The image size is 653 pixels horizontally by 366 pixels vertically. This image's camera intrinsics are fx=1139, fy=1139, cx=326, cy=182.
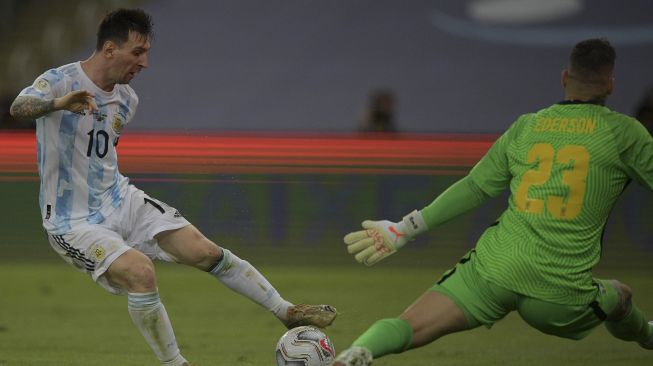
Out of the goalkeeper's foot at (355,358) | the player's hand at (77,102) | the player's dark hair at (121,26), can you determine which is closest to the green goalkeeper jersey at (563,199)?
the goalkeeper's foot at (355,358)

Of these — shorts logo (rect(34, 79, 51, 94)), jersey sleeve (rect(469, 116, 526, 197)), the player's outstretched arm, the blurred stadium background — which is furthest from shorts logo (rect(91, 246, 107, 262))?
the blurred stadium background

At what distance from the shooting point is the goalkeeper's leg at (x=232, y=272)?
5910 millimetres

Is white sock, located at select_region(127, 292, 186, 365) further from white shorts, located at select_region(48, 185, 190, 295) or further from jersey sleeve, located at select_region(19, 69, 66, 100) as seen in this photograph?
jersey sleeve, located at select_region(19, 69, 66, 100)

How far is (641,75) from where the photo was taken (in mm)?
16891

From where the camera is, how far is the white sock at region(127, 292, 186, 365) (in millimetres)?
5387

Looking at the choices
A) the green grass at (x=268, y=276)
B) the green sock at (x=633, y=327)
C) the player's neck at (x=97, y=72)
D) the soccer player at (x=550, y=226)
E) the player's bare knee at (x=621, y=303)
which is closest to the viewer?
the soccer player at (x=550, y=226)

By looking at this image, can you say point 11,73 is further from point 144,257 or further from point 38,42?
point 144,257

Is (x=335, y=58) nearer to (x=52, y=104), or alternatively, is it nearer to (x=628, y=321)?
(x=52, y=104)

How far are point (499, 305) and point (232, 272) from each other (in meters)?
1.93

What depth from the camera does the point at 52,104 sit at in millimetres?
5281

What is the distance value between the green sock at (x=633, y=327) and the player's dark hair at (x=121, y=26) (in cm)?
269

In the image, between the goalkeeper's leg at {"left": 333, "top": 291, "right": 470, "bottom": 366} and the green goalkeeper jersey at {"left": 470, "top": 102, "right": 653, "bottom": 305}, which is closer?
the goalkeeper's leg at {"left": 333, "top": 291, "right": 470, "bottom": 366}

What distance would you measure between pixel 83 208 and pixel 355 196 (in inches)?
190

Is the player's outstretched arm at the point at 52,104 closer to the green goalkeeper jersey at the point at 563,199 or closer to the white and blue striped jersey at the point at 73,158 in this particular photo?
the white and blue striped jersey at the point at 73,158
